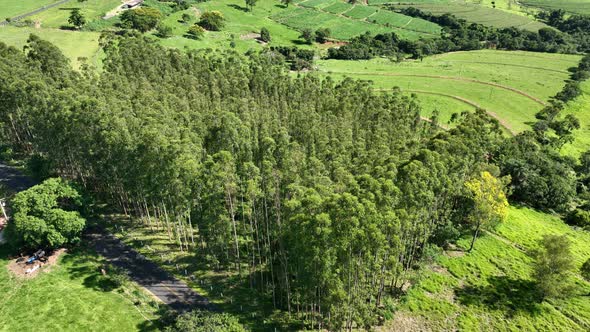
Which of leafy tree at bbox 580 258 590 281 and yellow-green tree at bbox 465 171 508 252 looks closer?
leafy tree at bbox 580 258 590 281

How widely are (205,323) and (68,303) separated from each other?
28.0m

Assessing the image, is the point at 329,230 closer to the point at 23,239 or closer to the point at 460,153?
the point at 460,153

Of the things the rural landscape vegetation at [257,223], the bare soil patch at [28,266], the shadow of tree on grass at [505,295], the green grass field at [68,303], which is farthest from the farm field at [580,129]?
the bare soil patch at [28,266]

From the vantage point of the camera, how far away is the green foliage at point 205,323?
55.9 metres

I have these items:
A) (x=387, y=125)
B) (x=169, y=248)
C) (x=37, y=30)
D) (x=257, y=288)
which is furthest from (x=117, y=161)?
(x=37, y=30)

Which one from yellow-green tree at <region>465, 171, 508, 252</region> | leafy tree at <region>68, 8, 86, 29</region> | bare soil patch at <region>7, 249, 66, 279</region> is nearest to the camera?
bare soil patch at <region>7, 249, 66, 279</region>

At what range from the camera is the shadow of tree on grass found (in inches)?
3034

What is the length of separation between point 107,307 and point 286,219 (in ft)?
119

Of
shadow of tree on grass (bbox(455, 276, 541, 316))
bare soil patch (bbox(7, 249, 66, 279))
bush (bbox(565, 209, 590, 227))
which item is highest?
bare soil patch (bbox(7, 249, 66, 279))

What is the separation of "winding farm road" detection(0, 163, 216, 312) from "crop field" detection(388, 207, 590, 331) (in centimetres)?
3854

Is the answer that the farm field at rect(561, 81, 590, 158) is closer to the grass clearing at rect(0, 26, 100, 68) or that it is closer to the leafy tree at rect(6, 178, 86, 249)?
the leafy tree at rect(6, 178, 86, 249)

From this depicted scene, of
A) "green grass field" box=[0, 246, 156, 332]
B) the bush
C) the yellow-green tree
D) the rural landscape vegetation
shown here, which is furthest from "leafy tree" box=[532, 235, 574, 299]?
"green grass field" box=[0, 246, 156, 332]

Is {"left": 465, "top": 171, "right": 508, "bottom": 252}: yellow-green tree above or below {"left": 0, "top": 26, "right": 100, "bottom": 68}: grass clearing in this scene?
below

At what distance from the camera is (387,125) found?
4348 inches
